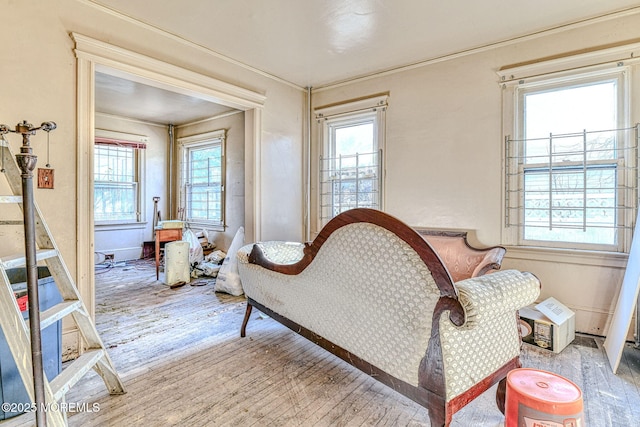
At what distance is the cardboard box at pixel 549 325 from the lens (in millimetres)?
2350

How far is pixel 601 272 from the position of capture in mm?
A: 2547

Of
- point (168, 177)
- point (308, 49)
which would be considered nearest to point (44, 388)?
point (308, 49)

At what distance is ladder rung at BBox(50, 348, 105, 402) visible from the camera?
1346 mm

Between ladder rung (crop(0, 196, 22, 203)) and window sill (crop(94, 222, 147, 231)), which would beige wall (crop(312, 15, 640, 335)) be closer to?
ladder rung (crop(0, 196, 22, 203))

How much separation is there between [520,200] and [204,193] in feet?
15.6

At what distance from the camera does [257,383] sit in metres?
1.93

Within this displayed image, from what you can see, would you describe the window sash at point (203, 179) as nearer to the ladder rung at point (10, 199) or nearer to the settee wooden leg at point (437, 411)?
the ladder rung at point (10, 199)

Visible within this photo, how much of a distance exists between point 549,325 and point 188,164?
574 cm

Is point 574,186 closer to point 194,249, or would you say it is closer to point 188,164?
point 194,249

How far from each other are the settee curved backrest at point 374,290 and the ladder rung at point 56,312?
3.75ft

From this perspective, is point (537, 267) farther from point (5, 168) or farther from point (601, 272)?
point (5, 168)

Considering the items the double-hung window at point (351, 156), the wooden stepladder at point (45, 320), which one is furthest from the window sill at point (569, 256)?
the wooden stepladder at point (45, 320)

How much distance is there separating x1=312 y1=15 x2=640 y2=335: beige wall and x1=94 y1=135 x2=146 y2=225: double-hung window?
4.26 metres

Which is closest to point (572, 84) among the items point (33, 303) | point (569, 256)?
point (569, 256)
